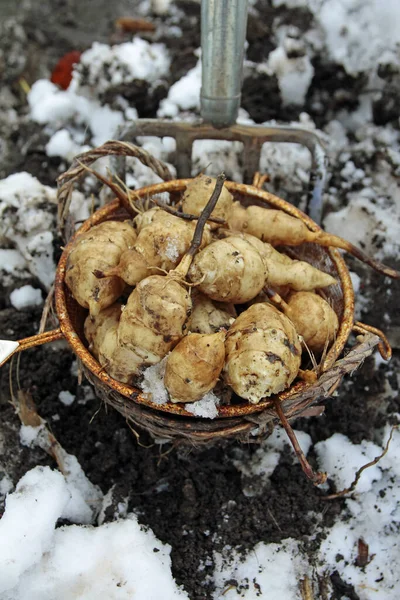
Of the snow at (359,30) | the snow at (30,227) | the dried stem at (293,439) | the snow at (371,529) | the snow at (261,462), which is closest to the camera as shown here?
the dried stem at (293,439)

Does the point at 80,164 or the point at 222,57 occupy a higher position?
the point at 222,57

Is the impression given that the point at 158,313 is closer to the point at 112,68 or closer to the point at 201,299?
the point at 201,299

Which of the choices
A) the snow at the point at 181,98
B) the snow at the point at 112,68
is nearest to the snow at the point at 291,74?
the snow at the point at 181,98

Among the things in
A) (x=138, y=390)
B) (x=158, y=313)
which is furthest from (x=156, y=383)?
(x=158, y=313)

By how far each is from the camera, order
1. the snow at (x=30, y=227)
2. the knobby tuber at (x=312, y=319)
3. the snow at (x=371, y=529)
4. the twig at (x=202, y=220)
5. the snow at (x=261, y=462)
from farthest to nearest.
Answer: the snow at (x=30, y=227) < the snow at (x=261, y=462) < the snow at (x=371, y=529) < the knobby tuber at (x=312, y=319) < the twig at (x=202, y=220)

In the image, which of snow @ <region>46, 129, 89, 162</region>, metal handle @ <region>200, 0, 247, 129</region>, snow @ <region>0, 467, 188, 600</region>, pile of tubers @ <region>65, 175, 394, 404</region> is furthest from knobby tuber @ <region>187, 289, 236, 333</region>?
snow @ <region>46, 129, 89, 162</region>

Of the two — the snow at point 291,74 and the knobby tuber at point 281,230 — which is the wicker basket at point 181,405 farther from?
the snow at point 291,74

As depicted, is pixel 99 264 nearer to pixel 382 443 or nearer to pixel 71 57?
pixel 382 443

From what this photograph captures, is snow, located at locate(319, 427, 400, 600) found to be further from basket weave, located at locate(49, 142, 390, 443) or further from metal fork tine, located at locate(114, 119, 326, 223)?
metal fork tine, located at locate(114, 119, 326, 223)
